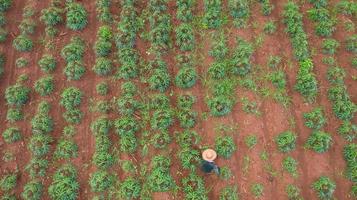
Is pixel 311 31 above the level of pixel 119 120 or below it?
above

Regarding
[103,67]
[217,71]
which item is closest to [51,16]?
[103,67]

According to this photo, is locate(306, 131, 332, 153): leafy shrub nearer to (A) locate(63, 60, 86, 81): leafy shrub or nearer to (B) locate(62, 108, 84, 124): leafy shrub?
(B) locate(62, 108, 84, 124): leafy shrub

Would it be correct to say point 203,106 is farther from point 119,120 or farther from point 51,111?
point 51,111

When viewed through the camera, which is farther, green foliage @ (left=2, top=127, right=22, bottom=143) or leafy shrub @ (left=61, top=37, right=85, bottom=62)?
leafy shrub @ (left=61, top=37, right=85, bottom=62)

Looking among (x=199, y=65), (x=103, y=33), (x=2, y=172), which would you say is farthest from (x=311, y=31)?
(x=2, y=172)

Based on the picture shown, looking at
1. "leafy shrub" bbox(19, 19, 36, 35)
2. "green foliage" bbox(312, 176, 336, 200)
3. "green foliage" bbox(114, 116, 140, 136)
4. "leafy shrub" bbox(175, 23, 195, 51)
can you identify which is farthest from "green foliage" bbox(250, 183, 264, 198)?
"leafy shrub" bbox(19, 19, 36, 35)

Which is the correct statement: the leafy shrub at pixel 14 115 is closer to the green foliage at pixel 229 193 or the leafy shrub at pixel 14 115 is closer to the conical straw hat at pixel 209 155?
the conical straw hat at pixel 209 155
